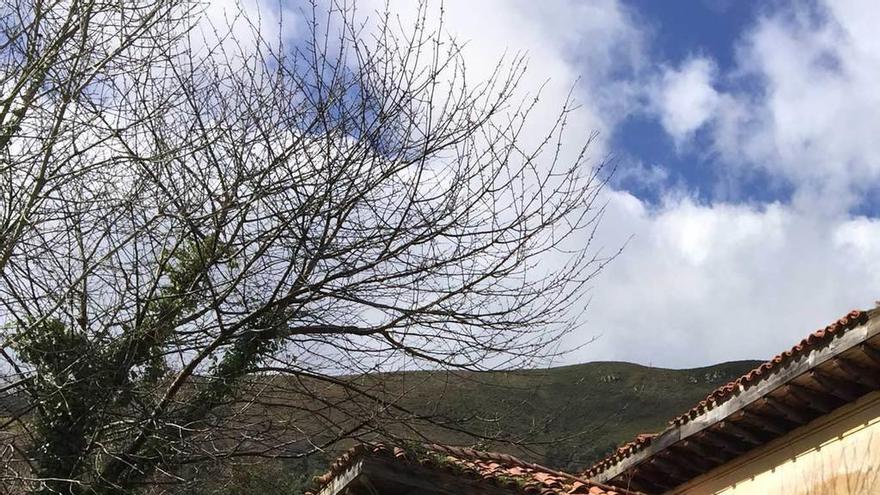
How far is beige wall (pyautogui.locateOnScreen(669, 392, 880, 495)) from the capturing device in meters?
7.67

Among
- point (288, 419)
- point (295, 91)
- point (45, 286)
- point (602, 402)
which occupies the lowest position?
point (288, 419)

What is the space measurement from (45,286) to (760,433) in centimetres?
680

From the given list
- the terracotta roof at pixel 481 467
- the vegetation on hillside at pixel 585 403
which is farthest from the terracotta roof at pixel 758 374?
the vegetation on hillside at pixel 585 403

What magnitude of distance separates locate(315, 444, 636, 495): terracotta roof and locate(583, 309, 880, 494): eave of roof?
1038mm

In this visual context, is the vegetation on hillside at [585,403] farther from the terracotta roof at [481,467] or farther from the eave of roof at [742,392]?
the eave of roof at [742,392]

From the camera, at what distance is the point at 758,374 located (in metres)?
8.47

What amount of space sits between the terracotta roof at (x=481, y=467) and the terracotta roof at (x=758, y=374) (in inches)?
45.9

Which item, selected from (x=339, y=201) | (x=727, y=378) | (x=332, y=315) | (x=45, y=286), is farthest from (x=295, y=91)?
(x=727, y=378)

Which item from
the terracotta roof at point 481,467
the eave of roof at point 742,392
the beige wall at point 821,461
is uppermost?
the eave of roof at point 742,392

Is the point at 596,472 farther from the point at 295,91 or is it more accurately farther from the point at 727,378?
the point at 727,378

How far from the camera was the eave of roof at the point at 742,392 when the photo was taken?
7551mm

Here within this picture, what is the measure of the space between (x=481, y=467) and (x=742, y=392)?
273 centimetres

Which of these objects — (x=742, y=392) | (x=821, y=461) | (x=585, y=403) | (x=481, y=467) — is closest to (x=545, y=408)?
(x=585, y=403)

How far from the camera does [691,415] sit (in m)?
9.33
